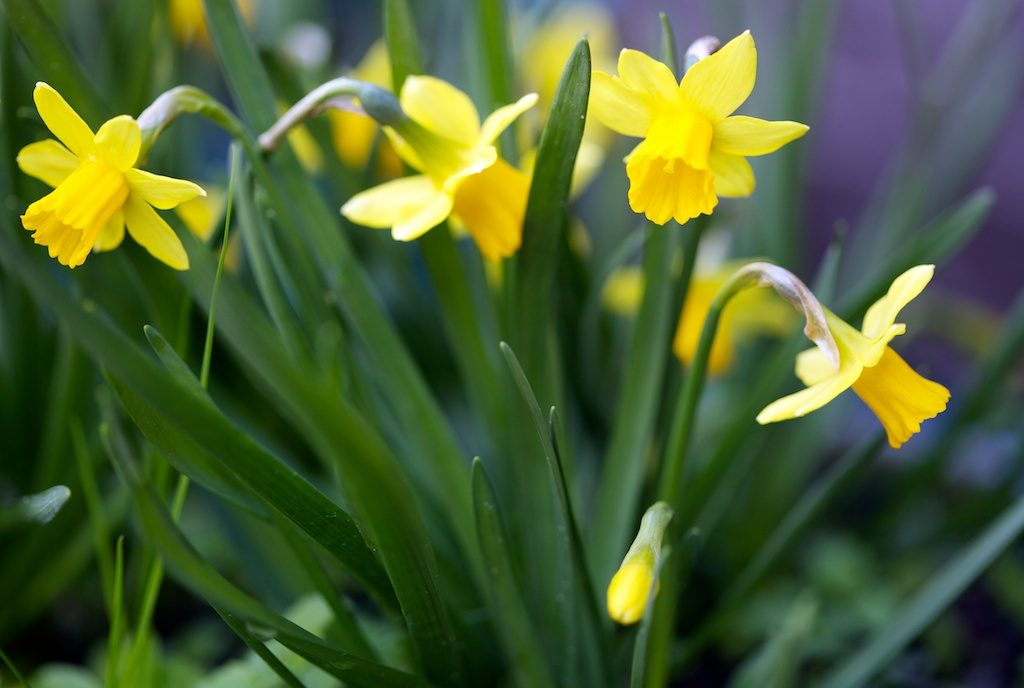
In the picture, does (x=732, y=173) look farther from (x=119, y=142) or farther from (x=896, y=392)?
(x=119, y=142)

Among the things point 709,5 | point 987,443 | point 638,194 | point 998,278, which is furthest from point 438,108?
point 998,278

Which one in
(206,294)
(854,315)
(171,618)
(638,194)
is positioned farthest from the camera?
(171,618)

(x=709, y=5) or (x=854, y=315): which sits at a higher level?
(x=709, y=5)

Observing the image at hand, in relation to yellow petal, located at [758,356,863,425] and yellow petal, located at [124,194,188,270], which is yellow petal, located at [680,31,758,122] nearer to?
yellow petal, located at [758,356,863,425]

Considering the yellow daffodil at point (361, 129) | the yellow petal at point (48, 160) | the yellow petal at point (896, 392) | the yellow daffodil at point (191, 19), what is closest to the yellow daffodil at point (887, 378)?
the yellow petal at point (896, 392)

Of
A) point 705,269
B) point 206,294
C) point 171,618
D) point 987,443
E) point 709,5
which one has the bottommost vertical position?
point 987,443

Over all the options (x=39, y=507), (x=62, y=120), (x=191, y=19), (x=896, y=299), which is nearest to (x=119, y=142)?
(x=62, y=120)

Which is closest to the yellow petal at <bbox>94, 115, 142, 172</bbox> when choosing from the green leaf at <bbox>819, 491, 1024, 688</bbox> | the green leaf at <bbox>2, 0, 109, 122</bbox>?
the green leaf at <bbox>2, 0, 109, 122</bbox>

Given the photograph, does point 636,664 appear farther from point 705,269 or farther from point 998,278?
point 998,278
